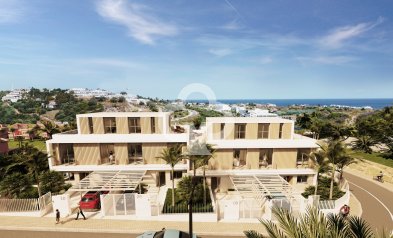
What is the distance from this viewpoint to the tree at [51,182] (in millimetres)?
24312

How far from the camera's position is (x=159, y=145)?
27.7m

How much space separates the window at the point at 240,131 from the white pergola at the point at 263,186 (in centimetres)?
493

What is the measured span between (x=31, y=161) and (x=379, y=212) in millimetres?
35138

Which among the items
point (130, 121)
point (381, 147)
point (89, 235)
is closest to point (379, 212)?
point (89, 235)

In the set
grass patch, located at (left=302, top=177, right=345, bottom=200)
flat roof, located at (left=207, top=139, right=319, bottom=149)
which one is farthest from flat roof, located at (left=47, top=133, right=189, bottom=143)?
grass patch, located at (left=302, top=177, right=345, bottom=200)

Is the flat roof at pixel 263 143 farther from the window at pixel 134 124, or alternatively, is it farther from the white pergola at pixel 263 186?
the window at pixel 134 124

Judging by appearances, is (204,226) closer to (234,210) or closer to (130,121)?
(234,210)

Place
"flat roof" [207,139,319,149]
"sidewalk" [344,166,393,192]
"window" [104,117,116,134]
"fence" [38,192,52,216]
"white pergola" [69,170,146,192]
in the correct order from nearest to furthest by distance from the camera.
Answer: "fence" [38,192,52,216]
"white pergola" [69,170,146,192]
"flat roof" [207,139,319,149]
"window" [104,117,116,134]
"sidewalk" [344,166,393,192]

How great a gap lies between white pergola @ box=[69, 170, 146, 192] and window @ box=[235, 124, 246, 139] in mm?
12391

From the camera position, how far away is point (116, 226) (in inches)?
733

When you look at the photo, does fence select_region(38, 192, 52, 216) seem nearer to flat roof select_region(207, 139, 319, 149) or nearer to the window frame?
the window frame

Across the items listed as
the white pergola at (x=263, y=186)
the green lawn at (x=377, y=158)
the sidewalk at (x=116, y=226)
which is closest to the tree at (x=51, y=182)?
the sidewalk at (x=116, y=226)

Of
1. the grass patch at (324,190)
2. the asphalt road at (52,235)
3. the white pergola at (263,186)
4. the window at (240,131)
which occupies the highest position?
the window at (240,131)

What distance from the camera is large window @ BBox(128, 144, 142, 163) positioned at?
2800 centimetres
